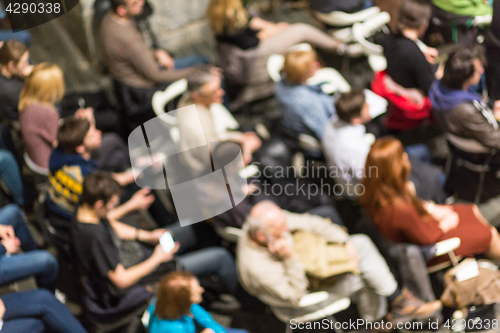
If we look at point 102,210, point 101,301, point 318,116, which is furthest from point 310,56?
point 101,301

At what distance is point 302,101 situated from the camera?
3.88 m

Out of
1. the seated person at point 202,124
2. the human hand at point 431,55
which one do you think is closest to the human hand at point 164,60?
the seated person at point 202,124

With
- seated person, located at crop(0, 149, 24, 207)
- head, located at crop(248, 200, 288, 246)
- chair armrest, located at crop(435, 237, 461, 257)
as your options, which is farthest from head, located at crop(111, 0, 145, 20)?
chair armrest, located at crop(435, 237, 461, 257)

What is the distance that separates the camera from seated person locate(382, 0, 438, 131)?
398 centimetres

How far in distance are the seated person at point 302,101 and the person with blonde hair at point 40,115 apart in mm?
1529

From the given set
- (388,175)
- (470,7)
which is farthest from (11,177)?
(470,7)

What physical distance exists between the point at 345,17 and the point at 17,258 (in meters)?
3.02

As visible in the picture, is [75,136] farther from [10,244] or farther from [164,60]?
[164,60]

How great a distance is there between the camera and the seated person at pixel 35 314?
2900 mm

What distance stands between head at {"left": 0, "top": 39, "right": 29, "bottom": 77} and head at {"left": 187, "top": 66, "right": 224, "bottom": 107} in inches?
47.7

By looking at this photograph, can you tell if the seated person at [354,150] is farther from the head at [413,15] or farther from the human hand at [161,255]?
the human hand at [161,255]

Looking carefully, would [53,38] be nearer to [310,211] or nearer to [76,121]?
[76,121]

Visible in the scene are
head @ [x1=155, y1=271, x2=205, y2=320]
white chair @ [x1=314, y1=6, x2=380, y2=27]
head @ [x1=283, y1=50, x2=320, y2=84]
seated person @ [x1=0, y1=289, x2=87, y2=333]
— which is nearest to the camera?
head @ [x1=155, y1=271, x2=205, y2=320]

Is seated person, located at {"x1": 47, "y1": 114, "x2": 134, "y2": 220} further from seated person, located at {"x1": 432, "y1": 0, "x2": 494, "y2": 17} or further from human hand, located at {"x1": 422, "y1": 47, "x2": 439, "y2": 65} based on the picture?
seated person, located at {"x1": 432, "y1": 0, "x2": 494, "y2": 17}
